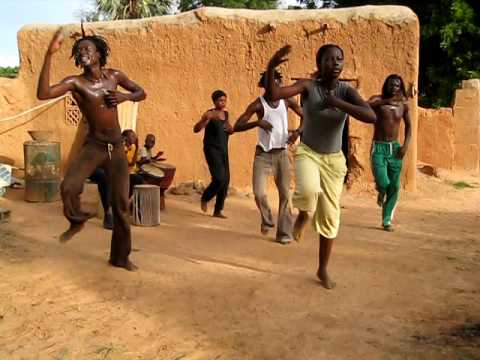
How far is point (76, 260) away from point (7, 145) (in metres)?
6.31

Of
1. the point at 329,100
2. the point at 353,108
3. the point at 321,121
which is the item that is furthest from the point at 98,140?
the point at 353,108

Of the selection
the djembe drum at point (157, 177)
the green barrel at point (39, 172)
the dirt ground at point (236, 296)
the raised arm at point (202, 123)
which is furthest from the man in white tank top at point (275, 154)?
the green barrel at point (39, 172)

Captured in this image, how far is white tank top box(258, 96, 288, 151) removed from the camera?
234 inches

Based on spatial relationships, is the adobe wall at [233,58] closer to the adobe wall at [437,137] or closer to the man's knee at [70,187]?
the adobe wall at [437,137]

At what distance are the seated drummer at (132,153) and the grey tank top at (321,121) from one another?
10.5ft

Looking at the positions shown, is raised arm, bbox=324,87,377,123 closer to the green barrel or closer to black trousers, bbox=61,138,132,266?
black trousers, bbox=61,138,132,266

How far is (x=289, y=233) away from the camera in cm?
598

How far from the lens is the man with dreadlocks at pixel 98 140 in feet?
14.7

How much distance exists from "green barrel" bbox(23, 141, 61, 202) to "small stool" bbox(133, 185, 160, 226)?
2.19 meters

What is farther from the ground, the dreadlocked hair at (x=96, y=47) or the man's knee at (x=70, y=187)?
the dreadlocked hair at (x=96, y=47)

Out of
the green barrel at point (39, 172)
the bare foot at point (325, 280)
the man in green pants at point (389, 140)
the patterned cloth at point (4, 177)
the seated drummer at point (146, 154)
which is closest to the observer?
the bare foot at point (325, 280)

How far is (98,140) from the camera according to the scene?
4668 mm

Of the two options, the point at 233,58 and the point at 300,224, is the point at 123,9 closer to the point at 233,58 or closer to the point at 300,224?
the point at 233,58

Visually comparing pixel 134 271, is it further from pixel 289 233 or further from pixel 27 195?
pixel 27 195
